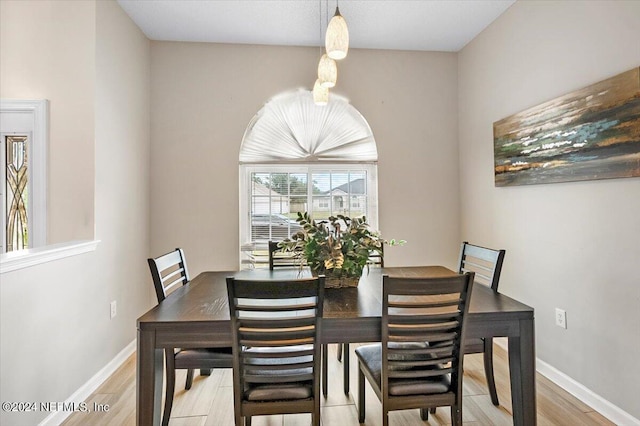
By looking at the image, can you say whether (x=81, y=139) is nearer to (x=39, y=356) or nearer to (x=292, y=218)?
(x=39, y=356)

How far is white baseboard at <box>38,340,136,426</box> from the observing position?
2008mm

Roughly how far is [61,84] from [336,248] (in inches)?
85.0

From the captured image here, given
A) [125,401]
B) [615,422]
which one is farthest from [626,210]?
[125,401]

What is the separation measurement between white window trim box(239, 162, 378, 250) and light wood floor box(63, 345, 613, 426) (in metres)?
1.52

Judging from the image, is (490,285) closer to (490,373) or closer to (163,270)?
(490,373)

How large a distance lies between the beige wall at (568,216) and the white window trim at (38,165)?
3.39 metres

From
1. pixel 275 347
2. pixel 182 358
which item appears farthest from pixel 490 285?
pixel 182 358

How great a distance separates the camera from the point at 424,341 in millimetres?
1536

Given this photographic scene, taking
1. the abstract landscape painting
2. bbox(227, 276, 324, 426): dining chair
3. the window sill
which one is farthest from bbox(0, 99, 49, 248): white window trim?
the abstract landscape painting

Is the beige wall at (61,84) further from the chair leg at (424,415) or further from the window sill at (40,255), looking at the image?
the chair leg at (424,415)

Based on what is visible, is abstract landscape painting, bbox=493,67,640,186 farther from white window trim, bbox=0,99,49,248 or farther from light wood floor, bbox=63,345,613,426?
white window trim, bbox=0,99,49,248

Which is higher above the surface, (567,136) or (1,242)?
(567,136)

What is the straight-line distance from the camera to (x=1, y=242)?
243 cm

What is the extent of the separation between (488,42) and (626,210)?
1.94 m
